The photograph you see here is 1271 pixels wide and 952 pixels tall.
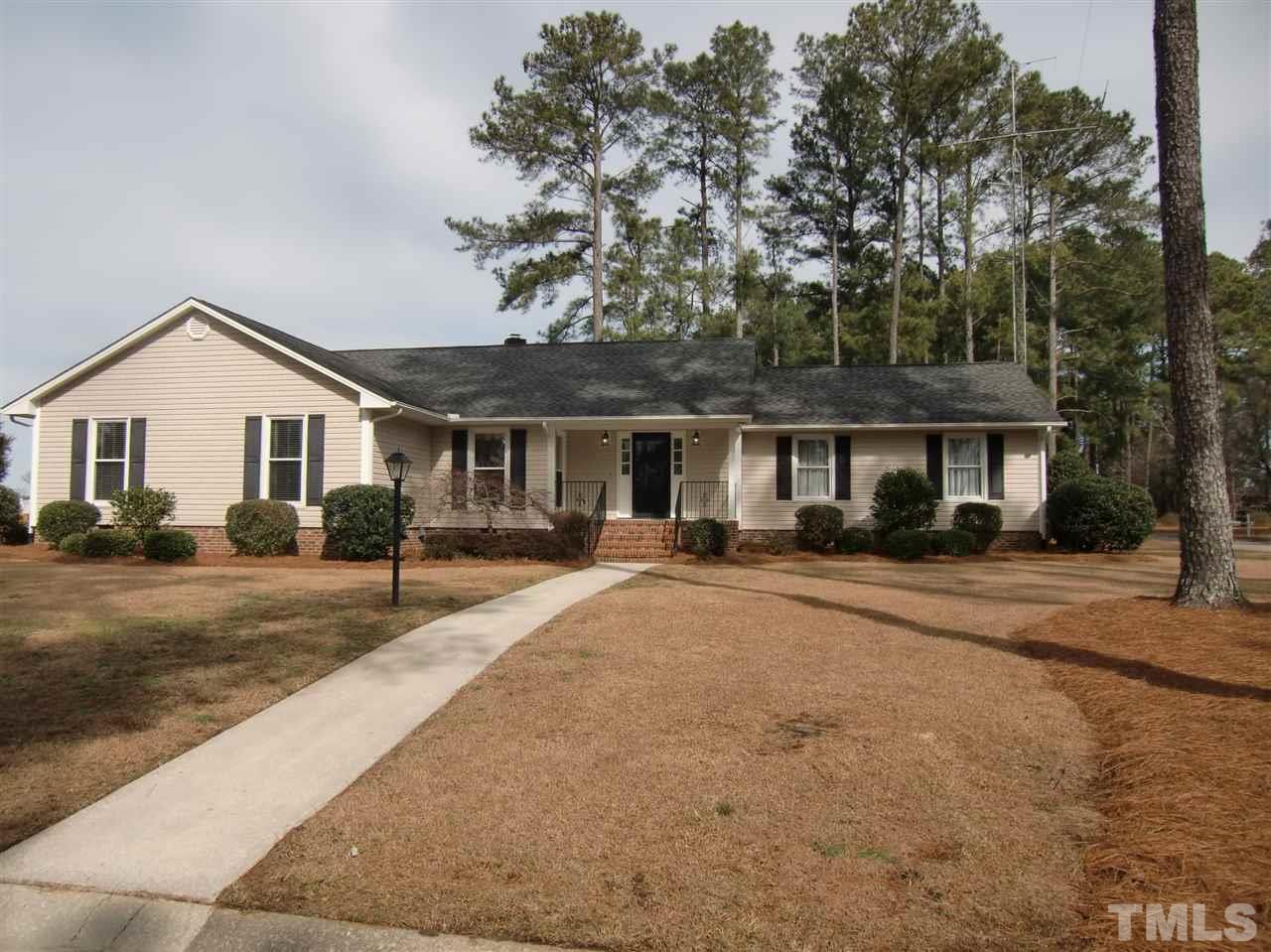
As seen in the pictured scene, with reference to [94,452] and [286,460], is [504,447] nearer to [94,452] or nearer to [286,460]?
[286,460]

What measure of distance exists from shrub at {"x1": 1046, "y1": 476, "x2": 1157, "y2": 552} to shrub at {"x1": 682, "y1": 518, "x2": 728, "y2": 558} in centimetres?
717

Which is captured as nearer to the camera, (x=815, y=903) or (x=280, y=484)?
(x=815, y=903)

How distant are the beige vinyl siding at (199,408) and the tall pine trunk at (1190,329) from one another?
12728mm

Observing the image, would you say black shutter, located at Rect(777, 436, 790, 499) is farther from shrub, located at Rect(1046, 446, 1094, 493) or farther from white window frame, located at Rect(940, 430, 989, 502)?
shrub, located at Rect(1046, 446, 1094, 493)

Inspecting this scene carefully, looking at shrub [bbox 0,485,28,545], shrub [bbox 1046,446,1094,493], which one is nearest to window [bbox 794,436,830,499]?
shrub [bbox 1046,446,1094,493]

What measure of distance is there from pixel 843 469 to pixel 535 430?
6.84 m

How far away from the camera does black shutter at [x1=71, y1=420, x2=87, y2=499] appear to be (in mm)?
16030

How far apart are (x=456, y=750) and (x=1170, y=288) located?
8.02 meters

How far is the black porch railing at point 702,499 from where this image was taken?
1748 centimetres

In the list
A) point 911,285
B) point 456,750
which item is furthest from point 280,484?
point 911,285

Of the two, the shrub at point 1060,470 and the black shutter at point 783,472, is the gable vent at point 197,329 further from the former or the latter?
the shrub at point 1060,470

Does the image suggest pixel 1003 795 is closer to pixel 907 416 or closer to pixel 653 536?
pixel 653 536

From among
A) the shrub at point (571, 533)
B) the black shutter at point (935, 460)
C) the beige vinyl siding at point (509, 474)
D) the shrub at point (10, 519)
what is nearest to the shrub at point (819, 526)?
the black shutter at point (935, 460)

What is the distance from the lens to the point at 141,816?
3834 mm
